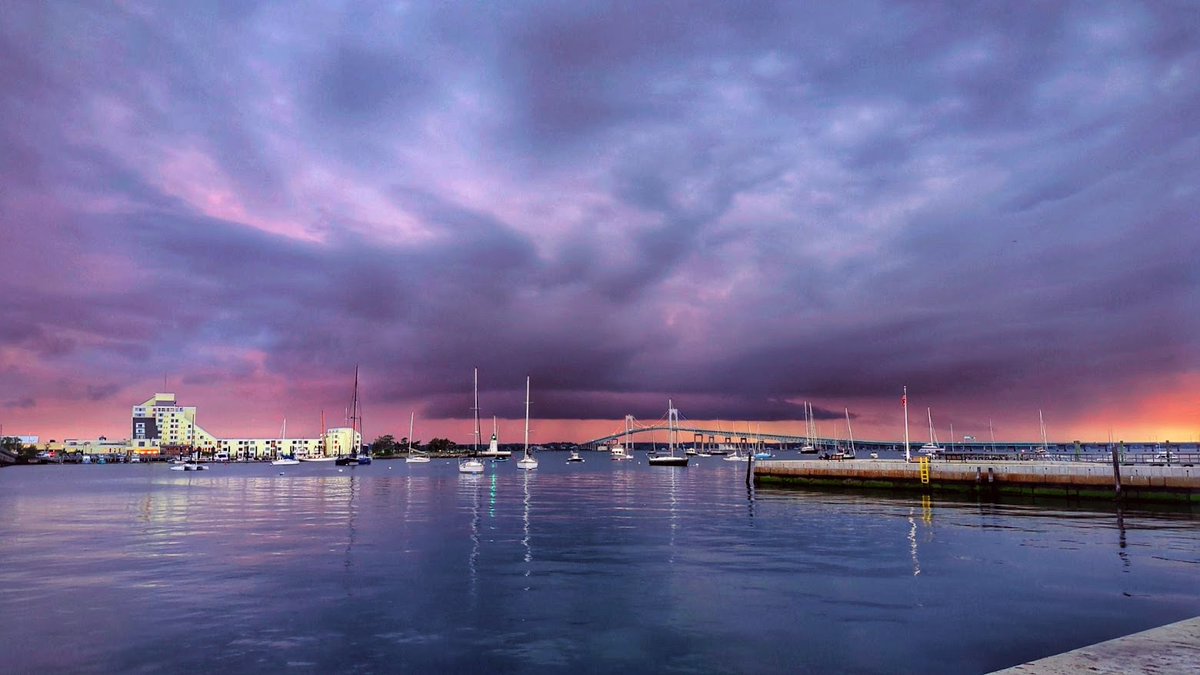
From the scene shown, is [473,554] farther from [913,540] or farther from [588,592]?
[913,540]

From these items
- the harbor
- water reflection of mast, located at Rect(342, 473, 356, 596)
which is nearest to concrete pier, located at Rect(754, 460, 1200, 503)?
the harbor

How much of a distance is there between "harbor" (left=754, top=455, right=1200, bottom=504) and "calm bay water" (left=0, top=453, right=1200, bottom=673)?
28.9 feet

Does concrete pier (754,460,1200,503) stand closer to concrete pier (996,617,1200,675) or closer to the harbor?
the harbor

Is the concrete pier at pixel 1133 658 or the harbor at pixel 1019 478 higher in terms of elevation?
the concrete pier at pixel 1133 658

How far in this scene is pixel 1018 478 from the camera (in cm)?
6756

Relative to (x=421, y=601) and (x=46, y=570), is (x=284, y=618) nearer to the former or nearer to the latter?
(x=421, y=601)

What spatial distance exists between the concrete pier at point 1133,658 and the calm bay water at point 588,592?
438cm

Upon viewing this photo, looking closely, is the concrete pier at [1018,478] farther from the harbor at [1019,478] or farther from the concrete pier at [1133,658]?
the concrete pier at [1133,658]

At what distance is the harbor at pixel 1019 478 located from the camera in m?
56.7

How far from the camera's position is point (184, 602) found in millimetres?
23078

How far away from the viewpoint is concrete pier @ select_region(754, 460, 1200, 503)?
5656 cm

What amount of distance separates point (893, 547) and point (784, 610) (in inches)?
658

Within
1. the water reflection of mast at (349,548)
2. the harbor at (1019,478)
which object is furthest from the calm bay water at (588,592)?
the harbor at (1019,478)

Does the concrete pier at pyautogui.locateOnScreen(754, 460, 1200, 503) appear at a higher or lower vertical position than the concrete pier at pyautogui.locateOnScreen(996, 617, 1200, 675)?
lower
